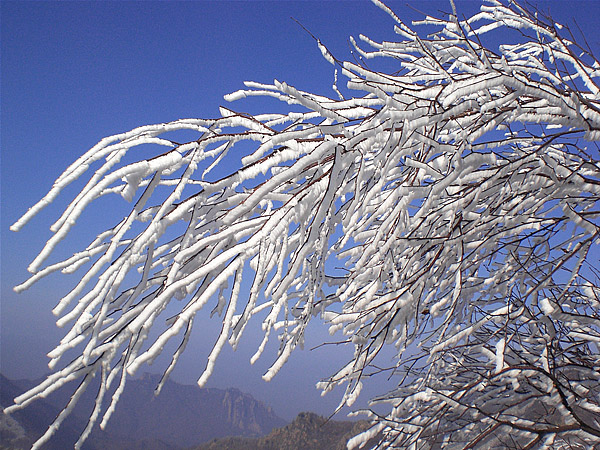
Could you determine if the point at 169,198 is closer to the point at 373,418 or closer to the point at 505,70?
the point at 505,70

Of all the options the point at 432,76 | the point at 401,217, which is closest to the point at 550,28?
the point at 432,76

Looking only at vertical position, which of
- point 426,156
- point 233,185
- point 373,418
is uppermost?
point 426,156

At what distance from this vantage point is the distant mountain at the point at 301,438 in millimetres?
9688

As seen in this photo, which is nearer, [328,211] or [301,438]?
[328,211]

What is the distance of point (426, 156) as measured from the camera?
1.92 meters

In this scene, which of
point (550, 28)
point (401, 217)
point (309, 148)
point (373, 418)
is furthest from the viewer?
point (373, 418)

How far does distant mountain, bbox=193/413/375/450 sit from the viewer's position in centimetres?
969

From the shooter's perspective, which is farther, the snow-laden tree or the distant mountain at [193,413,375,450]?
the distant mountain at [193,413,375,450]

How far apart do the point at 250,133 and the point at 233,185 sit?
0.28 m

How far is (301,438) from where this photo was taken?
10031 mm

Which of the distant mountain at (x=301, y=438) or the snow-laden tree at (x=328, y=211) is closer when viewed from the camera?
the snow-laden tree at (x=328, y=211)

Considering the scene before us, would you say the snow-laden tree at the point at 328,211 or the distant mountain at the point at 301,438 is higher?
the snow-laden tree at the point at 328,211

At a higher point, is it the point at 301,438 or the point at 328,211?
the point at 328,211

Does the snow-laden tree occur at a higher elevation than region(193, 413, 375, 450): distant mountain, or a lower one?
higher
